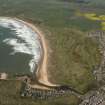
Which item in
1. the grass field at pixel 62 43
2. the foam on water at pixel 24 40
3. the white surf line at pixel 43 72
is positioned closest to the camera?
the grass field at pixel 62 43

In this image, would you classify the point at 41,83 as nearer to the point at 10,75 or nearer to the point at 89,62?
the point at 10,75

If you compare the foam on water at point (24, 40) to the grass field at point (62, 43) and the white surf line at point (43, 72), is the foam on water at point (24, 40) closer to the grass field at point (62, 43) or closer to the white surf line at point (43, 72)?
the white surf line at point (43, 72)

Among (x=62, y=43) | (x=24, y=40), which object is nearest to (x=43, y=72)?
(x=62, y=43)

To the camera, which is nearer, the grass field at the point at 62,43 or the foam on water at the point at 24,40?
the grass field at the point at 62,43

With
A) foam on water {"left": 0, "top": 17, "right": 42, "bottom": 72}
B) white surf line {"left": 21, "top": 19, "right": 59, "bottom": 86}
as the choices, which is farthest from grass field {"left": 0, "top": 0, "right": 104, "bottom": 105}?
foam on water {"left": 0, "top": 17, "right": 42, "bottom": 72}

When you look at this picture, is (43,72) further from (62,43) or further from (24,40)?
(24,40)

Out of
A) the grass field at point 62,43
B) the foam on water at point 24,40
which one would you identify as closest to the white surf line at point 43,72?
the grass field at point 62,43

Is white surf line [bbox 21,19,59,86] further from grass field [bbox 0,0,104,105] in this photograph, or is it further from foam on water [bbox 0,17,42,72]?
foam on water [bbox 0,17,42,72]
